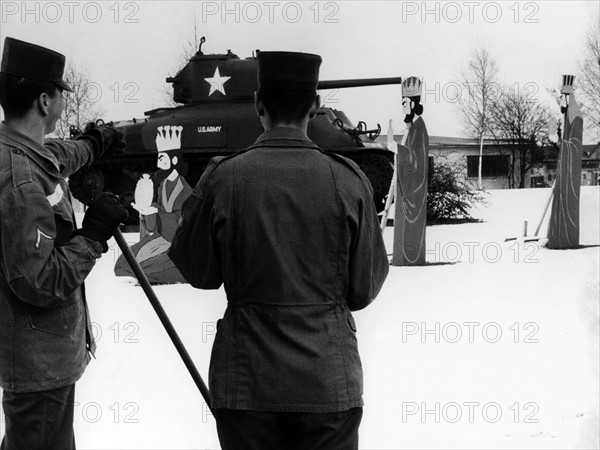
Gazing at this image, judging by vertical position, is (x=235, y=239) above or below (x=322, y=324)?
above

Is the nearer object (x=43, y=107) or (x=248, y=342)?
(x=248, y=342)

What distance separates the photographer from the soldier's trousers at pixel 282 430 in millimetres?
2256

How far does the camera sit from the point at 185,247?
2381mm

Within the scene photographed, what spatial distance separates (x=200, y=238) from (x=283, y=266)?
0.82 ft

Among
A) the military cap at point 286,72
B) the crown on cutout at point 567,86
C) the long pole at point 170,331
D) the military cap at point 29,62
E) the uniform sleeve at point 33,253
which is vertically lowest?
the long pole at point 170,331

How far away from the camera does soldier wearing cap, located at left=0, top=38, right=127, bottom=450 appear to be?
246 cm

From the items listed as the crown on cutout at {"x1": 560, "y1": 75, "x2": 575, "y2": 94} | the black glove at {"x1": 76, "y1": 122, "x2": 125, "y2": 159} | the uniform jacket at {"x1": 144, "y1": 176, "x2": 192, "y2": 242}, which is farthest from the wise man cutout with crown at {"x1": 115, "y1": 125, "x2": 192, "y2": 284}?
the black glove at {"x1": 76, "y1": 122, "x2": 125, "y2": 159}

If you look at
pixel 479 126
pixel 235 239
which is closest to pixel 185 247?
pixel 235 239

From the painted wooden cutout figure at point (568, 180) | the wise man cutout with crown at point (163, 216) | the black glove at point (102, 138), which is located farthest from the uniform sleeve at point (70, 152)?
the painted wooden cutout figure at point (568, 180)

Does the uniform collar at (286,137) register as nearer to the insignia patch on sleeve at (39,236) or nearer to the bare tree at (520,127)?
the insignia patch on sleeve at (39,236)

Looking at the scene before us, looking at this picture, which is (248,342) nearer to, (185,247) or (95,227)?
(185,247)

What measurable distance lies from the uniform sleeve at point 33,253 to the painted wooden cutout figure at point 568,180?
828cm

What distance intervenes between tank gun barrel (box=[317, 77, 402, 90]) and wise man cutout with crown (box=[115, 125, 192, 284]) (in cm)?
235

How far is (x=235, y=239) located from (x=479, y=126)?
1379 cm
